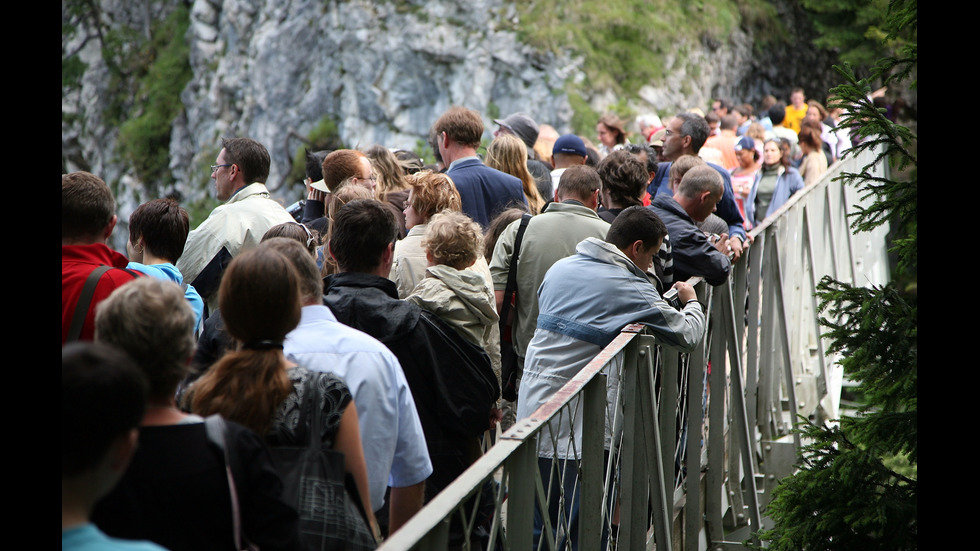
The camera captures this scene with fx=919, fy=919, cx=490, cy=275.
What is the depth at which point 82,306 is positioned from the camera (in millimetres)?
3047

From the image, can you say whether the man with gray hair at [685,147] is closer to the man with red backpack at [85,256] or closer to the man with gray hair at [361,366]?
the man with gray hair at [361,366]

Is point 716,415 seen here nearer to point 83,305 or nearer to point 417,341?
point 417,341

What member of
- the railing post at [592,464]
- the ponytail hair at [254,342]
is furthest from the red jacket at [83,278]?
the railing post at [592,464]

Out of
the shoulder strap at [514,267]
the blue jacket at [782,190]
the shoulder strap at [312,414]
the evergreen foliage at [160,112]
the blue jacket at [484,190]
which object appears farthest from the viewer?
the evergreen foliage at [160,112]

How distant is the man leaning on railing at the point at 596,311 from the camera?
12.8ft

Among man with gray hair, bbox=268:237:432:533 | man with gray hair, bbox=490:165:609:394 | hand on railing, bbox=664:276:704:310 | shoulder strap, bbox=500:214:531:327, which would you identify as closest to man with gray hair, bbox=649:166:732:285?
man with gray hair, bbox=490:165:609:394

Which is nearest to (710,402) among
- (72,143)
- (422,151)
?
(422,151)

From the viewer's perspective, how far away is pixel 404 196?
214 inches

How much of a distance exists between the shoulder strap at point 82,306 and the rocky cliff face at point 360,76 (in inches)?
738

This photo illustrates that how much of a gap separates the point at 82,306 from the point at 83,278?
10 centimetres

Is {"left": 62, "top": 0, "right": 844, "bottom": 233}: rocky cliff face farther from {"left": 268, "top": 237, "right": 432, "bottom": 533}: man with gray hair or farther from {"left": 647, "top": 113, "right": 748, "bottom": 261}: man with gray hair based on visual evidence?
{"left": 268, "top": 237, "right": 432, "bottom": 533}: man with gray hair
